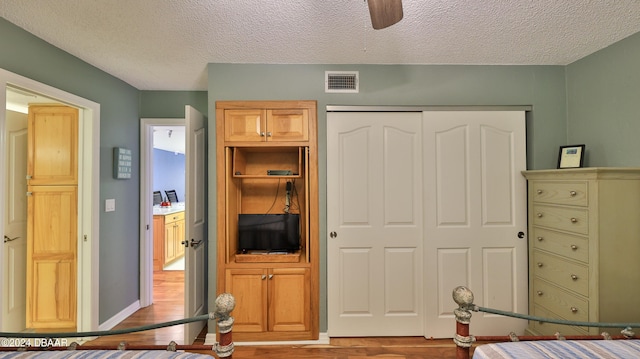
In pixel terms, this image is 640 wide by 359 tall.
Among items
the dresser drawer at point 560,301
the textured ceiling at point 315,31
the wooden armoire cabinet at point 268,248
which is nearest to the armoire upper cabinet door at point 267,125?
the wooden armoire cabinet at point 268,248

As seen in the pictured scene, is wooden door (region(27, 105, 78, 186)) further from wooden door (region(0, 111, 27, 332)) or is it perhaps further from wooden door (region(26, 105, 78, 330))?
wooden door (region(0, 111, 27, 332))

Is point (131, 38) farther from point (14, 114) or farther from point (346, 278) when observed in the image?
point (346, 278)

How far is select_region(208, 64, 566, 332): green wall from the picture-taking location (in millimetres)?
2602

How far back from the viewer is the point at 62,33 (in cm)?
211

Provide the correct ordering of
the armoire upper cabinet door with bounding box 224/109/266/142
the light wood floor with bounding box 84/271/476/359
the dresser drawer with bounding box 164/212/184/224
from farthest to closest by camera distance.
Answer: the dresser drawer with bounding box 164/212/184/224 < the armoire upper cabinet door with bounding box 224/109/266/142 < the light wood floor with bounding box 84/271/476/359

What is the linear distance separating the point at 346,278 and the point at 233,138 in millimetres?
1591

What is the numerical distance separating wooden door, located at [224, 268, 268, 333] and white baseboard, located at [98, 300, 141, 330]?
139 cm

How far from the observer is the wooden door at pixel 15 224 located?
2.58 metres

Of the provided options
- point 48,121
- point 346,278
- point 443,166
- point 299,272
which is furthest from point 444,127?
point 48,121

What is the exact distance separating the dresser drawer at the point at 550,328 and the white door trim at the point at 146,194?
392cm

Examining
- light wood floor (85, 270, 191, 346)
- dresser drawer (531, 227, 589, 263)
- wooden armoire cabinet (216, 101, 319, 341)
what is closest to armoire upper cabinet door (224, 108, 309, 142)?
wooden armoire cabinet (216, 101, 319, 341)

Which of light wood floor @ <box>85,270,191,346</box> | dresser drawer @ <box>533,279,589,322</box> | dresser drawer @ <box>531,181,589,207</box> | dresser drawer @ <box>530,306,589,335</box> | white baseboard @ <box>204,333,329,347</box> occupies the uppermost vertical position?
dresser drawer @ <box>531,181,589,207</box>

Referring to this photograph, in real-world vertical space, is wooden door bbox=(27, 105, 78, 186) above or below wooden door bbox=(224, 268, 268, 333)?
above

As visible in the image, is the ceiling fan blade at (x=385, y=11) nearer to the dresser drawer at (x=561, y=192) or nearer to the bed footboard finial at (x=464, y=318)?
the bed footboard finial at (x=464, y=318)
